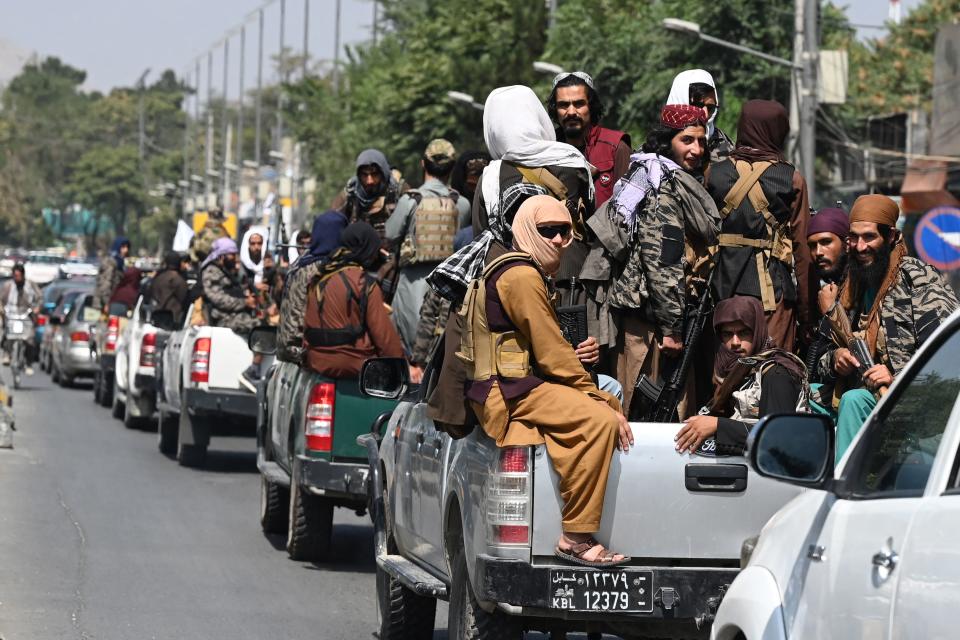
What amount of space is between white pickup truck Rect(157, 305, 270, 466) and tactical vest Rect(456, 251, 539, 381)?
34.2 feet

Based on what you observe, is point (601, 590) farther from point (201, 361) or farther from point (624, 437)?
point (201, 361)

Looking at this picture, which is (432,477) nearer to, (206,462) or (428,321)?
(428,321)

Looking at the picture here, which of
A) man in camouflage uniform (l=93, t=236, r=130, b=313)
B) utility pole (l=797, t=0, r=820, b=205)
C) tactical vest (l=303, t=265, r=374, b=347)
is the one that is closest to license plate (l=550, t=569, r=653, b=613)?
tactical vest (l=303, t=265, r=374, b=347)

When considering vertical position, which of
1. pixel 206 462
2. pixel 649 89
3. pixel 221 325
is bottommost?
pixel 206 462

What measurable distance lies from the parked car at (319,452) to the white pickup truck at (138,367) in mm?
9940

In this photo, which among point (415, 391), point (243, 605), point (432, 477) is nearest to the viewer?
point (432, 477)

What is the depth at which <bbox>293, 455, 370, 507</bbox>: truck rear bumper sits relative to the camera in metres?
11.2

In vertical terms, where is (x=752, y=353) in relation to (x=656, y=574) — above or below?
above

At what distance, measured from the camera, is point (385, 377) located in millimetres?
8703

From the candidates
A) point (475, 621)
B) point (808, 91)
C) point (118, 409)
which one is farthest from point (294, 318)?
point (808, 91)

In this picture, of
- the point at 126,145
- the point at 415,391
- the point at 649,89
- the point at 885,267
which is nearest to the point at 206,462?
the point at 415,391

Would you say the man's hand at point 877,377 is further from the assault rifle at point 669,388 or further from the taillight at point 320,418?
the taillight at point 320,418

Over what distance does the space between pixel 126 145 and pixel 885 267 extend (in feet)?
529

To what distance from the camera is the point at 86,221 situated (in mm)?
182750
